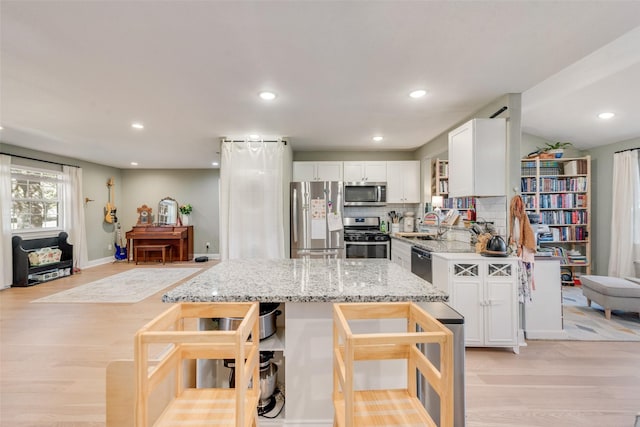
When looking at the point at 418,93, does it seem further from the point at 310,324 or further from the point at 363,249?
the point at 363,249

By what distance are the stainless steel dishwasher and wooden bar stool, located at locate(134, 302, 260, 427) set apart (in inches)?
85.1

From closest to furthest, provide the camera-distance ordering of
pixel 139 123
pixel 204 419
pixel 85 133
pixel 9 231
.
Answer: pixel 204 419 < pixel 139 123 < pixel 85 133 < pixel 9 231

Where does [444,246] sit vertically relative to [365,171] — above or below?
below

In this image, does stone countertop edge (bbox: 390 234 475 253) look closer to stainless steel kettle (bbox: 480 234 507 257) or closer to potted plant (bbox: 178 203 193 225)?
stainless steel kettle (bbox: 480 234 507 257)

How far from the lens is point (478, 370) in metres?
2.20

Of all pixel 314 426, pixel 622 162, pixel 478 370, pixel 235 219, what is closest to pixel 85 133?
pixel 235 219

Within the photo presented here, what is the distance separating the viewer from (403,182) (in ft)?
15.3

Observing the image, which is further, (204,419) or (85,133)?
(85,133)

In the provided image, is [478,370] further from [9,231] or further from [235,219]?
[9,231]

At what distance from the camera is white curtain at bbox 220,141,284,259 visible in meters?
3.93

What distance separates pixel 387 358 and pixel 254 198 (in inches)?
125

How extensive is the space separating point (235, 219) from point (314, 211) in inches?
44.4

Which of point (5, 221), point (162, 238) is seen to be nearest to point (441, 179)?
point (162, 238)

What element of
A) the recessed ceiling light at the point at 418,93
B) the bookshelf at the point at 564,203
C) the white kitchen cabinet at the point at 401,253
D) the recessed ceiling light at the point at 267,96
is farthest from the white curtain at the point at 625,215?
the recessed ceiling light at the point at 267,96
